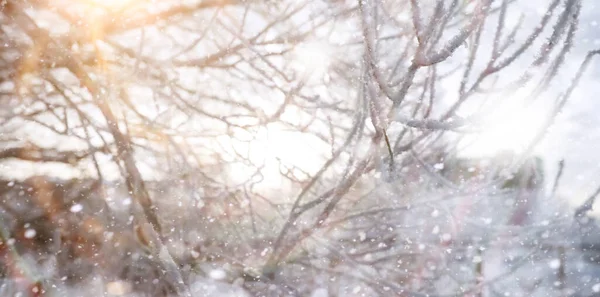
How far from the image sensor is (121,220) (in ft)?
18.5

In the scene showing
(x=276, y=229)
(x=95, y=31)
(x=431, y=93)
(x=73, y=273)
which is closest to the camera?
(x=431, y=93)

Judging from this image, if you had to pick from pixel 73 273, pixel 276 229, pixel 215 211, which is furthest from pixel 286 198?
pixel 73 273

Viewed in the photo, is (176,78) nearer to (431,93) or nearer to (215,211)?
(215,211)

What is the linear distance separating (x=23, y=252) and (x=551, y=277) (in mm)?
11359

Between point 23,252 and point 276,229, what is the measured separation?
3.23m

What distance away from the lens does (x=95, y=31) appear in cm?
421

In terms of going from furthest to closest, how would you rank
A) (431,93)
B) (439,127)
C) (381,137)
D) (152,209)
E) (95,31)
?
(95,31), (152,209), (431,93), (381,137), (439,127)

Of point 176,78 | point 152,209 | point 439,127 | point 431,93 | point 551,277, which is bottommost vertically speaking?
point 439,127

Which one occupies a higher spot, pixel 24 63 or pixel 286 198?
pixel 24 63

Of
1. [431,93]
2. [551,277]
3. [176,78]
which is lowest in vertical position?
[431,93]

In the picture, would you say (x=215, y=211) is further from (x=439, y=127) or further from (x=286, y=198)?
(x=439, y=127)

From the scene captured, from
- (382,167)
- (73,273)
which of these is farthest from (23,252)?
(382,167)

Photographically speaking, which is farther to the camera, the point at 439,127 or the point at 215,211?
the point at 215,211

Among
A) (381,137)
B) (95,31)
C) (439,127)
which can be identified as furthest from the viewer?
(95,31)
